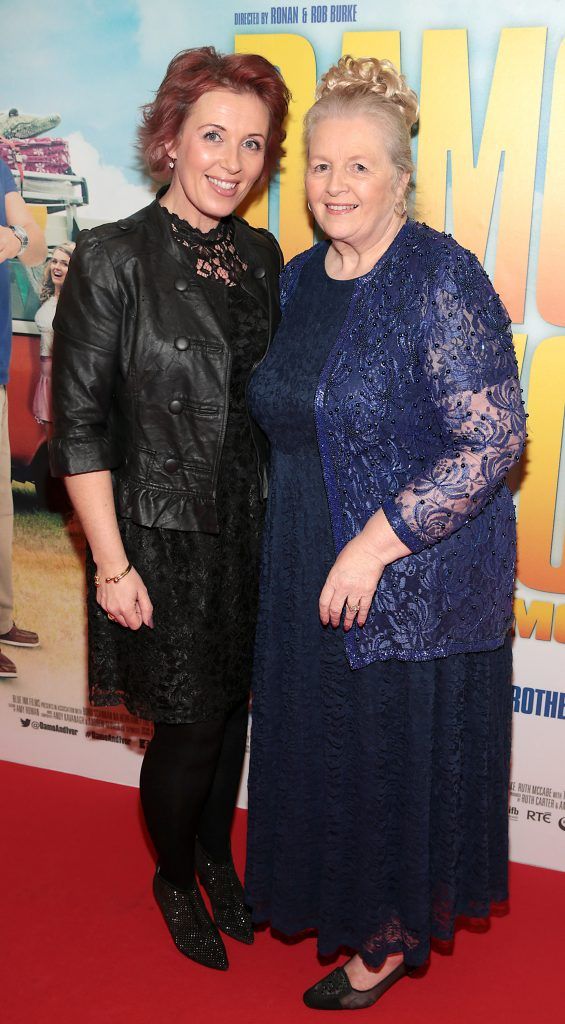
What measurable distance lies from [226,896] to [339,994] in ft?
1.34

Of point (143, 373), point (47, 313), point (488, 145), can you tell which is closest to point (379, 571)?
point (143, 373)

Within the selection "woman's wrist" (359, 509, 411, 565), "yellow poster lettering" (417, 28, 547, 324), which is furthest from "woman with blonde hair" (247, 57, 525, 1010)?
"yellow poster lettering" (417, 28, 547, 324)

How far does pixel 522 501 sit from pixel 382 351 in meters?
0.94

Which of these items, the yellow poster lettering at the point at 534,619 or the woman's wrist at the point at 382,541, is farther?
the yellow poster lettering at the point at 534,619

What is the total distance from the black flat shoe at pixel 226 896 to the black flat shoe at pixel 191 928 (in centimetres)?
9

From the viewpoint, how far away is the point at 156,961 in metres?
2.40

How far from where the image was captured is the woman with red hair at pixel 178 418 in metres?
2.00

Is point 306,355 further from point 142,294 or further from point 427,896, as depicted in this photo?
point 427,896

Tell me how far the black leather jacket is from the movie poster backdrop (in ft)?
2.52

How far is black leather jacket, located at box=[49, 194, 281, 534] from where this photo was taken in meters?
1.98

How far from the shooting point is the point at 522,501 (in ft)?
8.69

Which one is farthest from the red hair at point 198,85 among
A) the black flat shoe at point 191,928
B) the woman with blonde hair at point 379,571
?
the black flat shoe at point 191,928

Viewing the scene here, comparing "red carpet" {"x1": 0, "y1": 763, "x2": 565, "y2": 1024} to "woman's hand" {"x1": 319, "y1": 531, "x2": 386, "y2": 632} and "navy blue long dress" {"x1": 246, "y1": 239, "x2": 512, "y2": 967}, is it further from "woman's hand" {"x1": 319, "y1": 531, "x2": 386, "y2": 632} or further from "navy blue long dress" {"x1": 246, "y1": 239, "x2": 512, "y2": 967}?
"woman's hand" {"x1": 319, "y1": 531, "x2": 386, "y2": 632}

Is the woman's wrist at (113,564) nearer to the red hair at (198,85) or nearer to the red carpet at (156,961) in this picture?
the red hair at (198,85)
